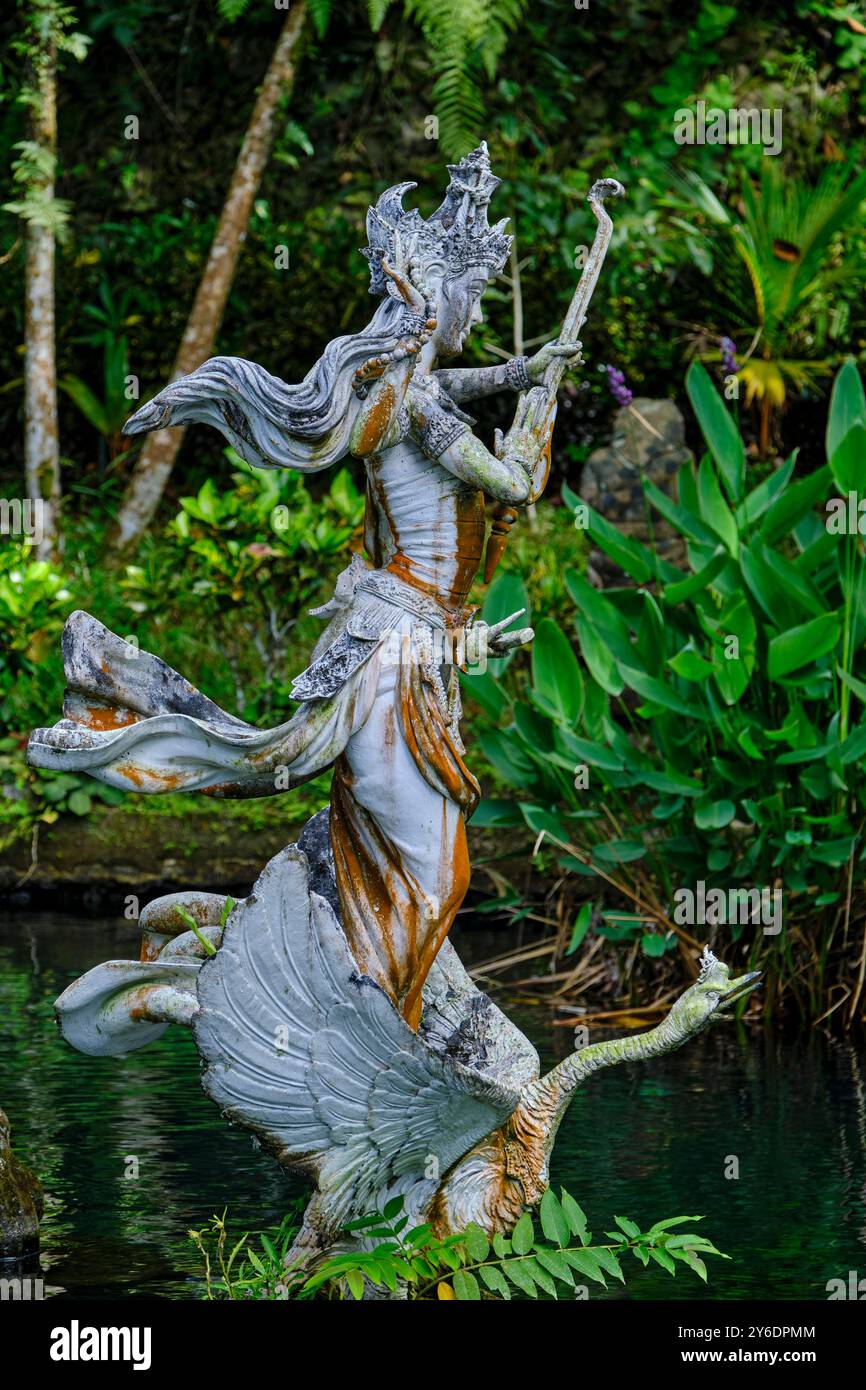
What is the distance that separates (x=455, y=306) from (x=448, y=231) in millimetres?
170

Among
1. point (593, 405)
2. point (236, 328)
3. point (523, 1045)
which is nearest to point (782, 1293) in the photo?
point (523, 1045)

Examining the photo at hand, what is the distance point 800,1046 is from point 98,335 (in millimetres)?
7727

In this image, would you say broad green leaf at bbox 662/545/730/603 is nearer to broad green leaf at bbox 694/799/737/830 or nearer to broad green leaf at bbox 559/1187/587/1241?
broad green leaf at bbox 694/799/737/830

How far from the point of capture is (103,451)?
13016 millimetres

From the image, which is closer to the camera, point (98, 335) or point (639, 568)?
point (639, 568)

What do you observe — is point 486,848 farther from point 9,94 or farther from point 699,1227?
point 9,94

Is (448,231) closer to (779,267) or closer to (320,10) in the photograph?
(320,10)

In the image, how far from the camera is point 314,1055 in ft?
13.7

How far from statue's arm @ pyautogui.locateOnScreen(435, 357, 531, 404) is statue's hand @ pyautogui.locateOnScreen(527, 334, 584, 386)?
15 millimetres

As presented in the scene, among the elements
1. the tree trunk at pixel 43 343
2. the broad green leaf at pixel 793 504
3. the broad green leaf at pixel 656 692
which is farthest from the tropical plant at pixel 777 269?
the broad green leaf at pixel 656 692

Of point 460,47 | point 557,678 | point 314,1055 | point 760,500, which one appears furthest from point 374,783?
point 460,47

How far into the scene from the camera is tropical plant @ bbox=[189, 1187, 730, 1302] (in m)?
3.91

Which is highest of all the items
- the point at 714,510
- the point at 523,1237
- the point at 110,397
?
the point at 110,397

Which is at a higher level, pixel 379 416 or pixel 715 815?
pixel 379 416
